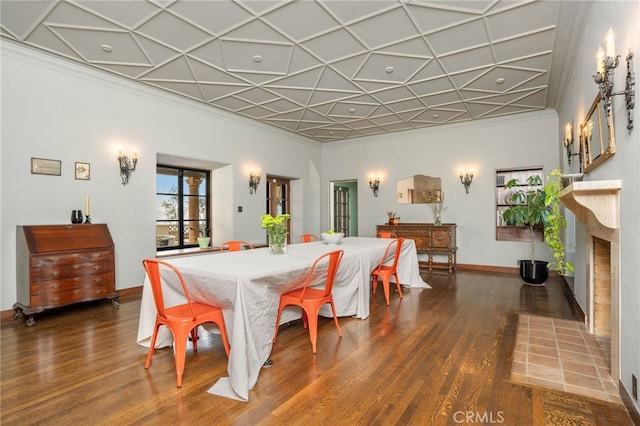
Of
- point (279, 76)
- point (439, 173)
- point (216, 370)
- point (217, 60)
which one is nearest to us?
point (216, 370)

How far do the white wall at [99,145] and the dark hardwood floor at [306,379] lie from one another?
1.35 meters

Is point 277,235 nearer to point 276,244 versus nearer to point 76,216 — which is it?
point 276,244

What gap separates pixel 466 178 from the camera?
705cm

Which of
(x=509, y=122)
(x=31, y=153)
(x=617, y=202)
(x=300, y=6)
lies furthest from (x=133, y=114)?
(x=509, y=122)

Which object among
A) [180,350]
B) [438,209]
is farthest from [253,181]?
[180,350]

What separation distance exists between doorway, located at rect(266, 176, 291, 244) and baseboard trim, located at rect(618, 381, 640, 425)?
21.3 ft

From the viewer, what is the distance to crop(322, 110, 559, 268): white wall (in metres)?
6.47

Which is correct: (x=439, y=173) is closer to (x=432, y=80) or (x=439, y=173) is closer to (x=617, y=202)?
(x=432, y=80)

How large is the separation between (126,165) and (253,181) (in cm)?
253

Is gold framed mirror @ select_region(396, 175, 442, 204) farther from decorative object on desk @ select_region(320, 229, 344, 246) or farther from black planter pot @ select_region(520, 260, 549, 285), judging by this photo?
decorative object on desk @ select_region(320, 229, 344, 246)

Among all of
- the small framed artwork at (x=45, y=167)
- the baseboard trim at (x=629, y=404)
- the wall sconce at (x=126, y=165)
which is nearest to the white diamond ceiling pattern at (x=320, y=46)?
the wall sconce at (x=126, y=165)

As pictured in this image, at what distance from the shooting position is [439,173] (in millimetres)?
7398

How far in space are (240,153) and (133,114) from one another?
6.93 ft

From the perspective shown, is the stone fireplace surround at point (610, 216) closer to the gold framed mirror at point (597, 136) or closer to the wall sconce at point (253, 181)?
the gold framed mirror at point (597, 136)
